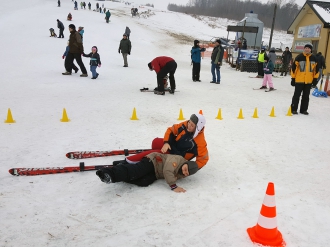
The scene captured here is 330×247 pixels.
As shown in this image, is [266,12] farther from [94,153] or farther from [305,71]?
[94,153]

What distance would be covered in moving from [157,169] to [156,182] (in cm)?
21

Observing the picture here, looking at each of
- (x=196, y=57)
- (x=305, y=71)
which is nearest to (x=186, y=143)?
(x=305, y=71)

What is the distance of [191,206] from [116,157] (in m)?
1.73

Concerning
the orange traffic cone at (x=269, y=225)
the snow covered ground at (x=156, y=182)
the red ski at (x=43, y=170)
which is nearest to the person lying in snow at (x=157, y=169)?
the snow covered ground at (x=156, y=182)

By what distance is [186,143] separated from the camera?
3.92 m

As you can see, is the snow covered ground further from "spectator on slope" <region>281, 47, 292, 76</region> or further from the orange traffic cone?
"spectator on slope" <region>281, 47, 292, 76</region>

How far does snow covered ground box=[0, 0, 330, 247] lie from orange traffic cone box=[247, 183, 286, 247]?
140 mm

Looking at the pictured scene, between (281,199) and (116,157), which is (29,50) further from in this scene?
(281,199)

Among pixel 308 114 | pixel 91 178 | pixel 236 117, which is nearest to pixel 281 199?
pixel 91 178

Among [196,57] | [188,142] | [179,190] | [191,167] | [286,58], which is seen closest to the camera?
[179,190]

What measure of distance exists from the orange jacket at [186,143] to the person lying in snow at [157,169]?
194 mm

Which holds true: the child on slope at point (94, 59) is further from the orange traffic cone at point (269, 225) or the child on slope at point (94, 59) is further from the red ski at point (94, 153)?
the orange traffic cone at point (269, 225)

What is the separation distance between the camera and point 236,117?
7.39m

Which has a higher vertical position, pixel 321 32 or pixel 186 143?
A: pixel 321 32
